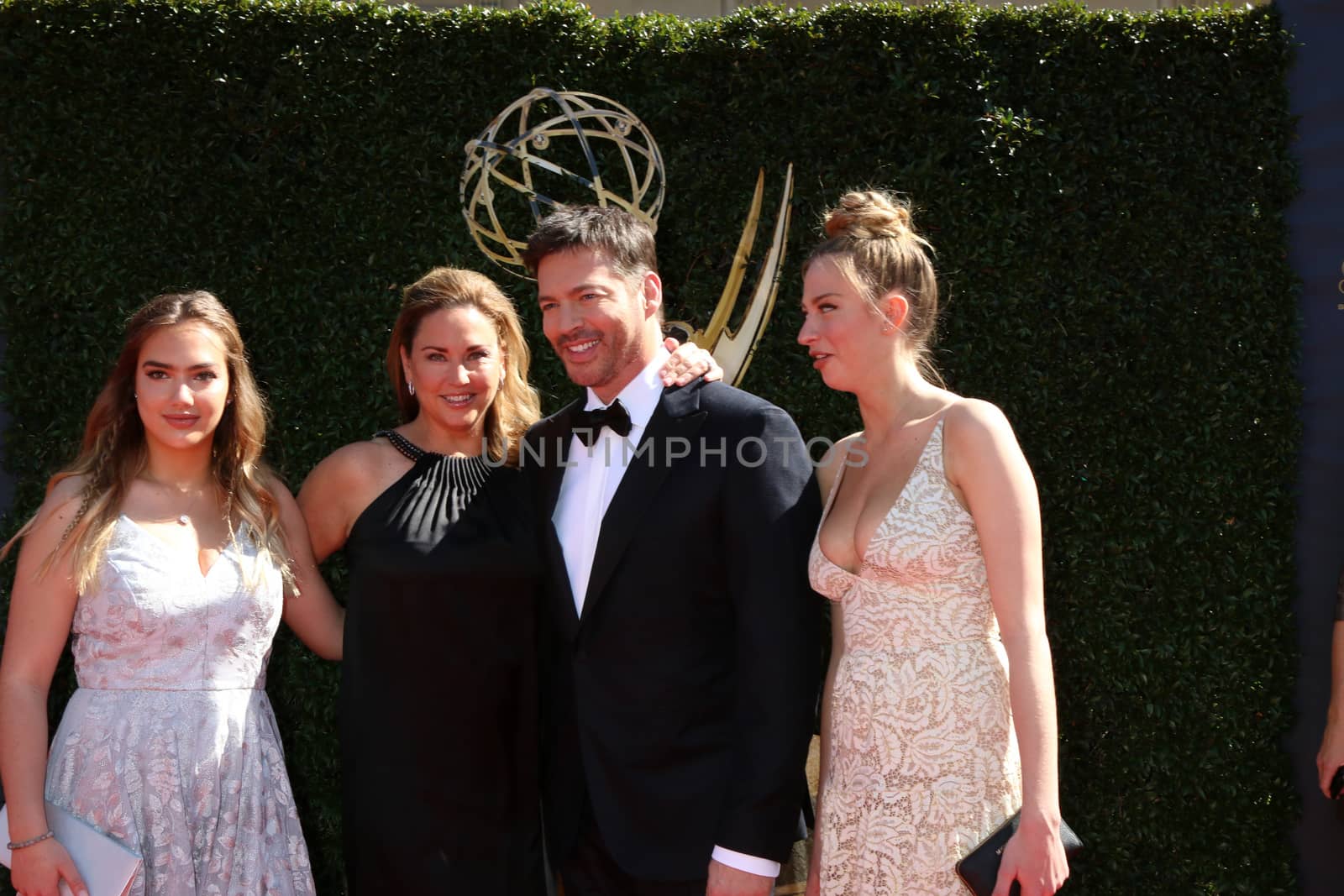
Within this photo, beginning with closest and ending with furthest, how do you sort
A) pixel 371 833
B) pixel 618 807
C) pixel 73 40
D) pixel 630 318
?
pixel 618 807 → pixel 630 318 → pixel 371 833 → pixel 73 40

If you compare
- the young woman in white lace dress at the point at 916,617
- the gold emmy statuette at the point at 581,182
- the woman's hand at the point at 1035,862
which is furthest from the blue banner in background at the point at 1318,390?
the woman's hand at the point at 1035,862

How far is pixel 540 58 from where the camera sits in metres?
3.66

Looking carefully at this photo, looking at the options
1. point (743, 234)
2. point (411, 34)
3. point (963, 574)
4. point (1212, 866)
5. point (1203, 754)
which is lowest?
point (1212, 866)

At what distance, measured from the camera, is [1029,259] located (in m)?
3.70

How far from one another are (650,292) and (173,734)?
4.81ft

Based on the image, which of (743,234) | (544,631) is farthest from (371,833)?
(743,234)

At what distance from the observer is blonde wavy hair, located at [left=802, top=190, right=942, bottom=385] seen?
237 centimetres

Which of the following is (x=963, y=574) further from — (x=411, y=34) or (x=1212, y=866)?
(x=411, y=34)

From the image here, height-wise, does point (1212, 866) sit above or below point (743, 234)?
below

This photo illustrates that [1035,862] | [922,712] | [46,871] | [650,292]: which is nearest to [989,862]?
[1035,862]

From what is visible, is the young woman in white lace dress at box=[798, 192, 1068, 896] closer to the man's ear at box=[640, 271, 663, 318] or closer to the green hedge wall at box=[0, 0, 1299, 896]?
the man's ear at box=[640, 271, 663, 318]

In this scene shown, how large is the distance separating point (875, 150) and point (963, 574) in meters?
1.96

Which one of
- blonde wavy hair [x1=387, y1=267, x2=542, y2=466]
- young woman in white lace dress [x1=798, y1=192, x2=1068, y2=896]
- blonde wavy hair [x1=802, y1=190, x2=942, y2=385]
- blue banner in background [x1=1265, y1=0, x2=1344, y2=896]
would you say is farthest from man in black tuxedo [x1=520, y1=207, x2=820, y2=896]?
blue banner in background [x1=1265, y1=0, x2=1344, y2=896]

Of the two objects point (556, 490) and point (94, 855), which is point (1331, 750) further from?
point (94, 855)
